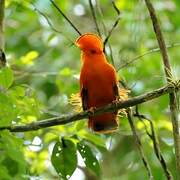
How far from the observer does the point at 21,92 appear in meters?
3.22

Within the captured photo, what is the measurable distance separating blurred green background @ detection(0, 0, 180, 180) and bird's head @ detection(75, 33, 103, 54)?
0.21 metres

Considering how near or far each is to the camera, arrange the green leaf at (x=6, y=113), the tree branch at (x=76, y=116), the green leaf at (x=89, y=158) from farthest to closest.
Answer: the green leaf at (x=89, y=158) → the tree branch at (x=76, y=116) → the green leaf at (x=6, y=113)

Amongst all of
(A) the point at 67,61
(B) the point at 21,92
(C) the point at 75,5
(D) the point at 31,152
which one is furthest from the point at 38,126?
(C) the point at 75,5

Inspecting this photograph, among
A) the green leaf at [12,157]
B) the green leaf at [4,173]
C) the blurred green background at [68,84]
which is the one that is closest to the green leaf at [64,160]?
the blurred green background at [68,84]

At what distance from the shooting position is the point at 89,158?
3.17 m

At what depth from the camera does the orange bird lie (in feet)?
10.9

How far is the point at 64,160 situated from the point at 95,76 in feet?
1.81

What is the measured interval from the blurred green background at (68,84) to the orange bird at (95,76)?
173mm

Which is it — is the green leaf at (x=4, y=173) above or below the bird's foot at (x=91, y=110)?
below

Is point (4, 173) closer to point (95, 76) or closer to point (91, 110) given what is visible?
point (91, 110)

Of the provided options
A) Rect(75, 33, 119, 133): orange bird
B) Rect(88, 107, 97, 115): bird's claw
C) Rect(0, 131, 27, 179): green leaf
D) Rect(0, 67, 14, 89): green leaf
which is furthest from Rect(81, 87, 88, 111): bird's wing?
Rect(0, 131, 27, 179): green leaf

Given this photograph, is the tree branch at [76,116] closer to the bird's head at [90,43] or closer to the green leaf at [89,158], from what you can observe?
the green leaf at [89,158]

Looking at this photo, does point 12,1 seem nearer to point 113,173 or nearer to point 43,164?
point 43,164

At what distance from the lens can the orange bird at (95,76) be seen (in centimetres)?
332
